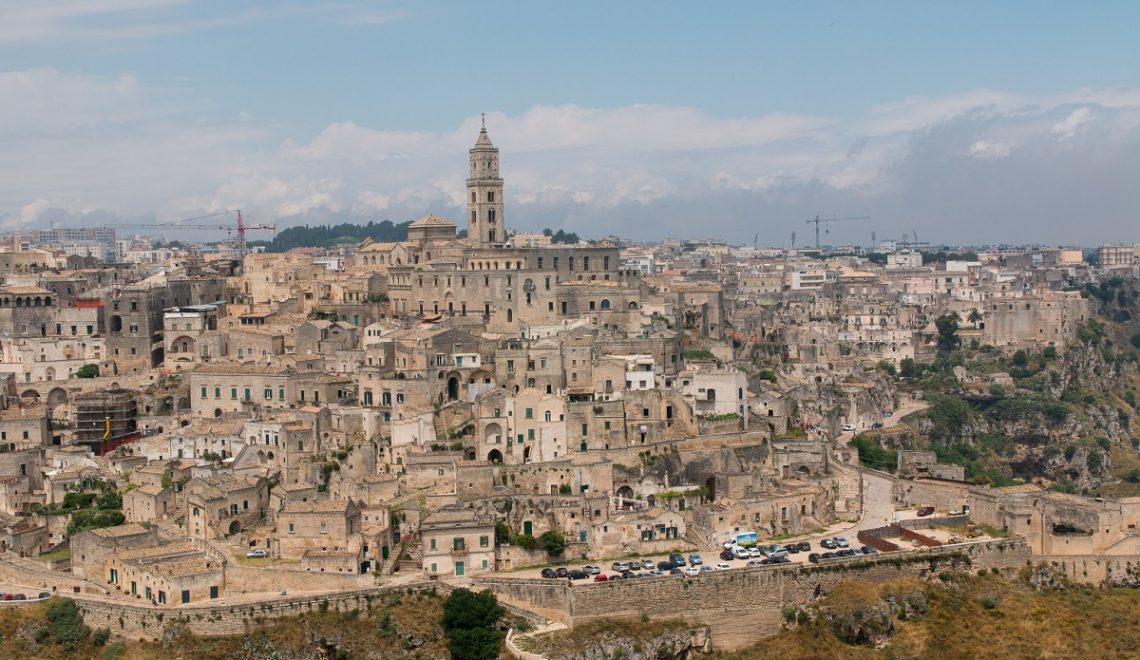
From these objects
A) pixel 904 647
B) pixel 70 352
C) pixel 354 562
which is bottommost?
pixel 904 647

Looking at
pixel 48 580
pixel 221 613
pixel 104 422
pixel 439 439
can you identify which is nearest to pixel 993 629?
pixel 439 439

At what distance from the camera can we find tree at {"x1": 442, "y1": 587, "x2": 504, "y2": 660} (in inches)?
1405

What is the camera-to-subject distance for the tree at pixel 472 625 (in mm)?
35688

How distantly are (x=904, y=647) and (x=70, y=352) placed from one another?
118 feet

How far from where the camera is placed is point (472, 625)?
3603 centimetres

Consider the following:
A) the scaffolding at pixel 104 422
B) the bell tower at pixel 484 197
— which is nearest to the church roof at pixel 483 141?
the bell tower at pixel 484 197

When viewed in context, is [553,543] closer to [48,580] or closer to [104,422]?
[48,580]

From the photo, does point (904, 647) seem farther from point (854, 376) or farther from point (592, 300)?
point (854, 376)

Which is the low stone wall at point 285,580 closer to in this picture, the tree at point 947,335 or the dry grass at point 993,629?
the dry grass at point 993,629

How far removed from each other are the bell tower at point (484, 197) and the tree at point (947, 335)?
34.2 meters

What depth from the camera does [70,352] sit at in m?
56.5

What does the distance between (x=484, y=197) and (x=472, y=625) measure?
32726mm

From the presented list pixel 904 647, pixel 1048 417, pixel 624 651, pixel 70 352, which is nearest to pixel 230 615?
pixel 624 651

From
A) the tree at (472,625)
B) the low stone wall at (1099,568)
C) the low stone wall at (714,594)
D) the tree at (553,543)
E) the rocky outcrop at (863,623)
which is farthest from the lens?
the low stone wall at (1099,568)
